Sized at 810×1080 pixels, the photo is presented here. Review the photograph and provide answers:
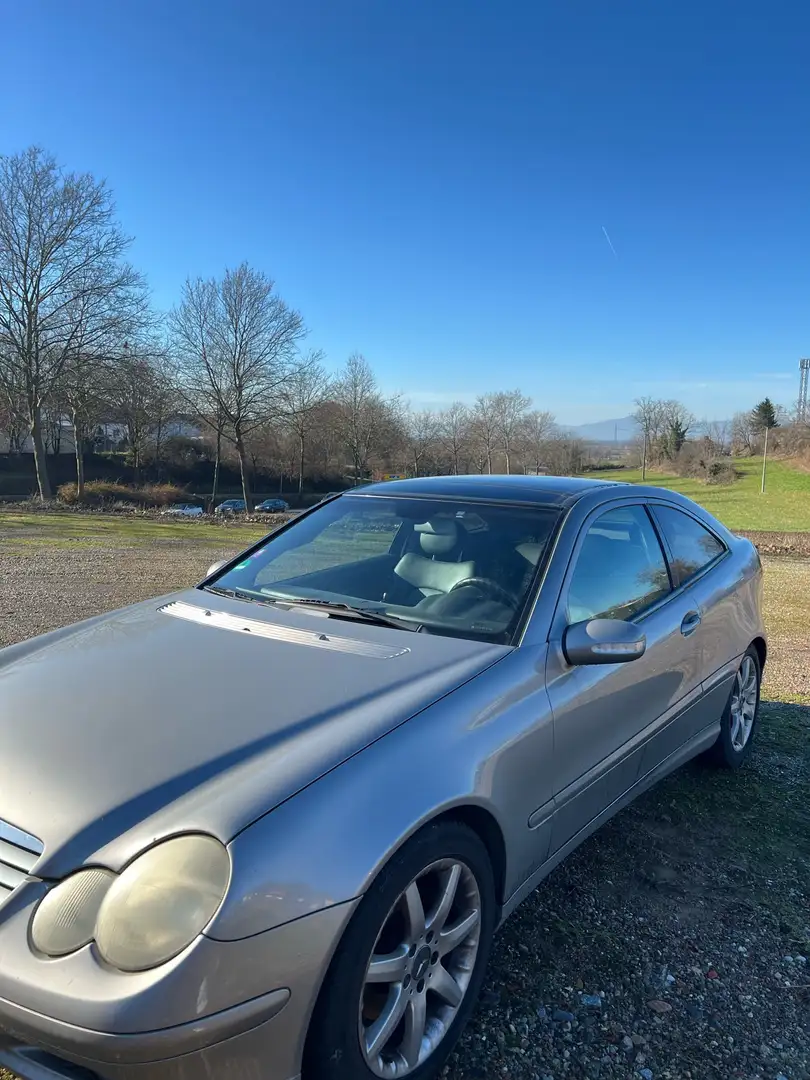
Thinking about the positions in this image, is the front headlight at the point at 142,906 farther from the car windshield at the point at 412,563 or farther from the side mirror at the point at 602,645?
the side mirror at the point at 602,645

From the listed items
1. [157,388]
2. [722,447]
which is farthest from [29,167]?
[722,447]

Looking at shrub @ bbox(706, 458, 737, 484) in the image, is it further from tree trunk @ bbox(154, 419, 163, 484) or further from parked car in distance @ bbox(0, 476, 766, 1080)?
parked car in distance @ bbox(0, 476, 766, 1080)

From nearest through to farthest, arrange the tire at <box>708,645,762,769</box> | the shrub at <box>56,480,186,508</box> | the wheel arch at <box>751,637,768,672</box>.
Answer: the tire at <box>708,645,762,769</box>, the wheel arch at <box>751,637,768,672</box>, the shrub at <box>56,480,186,508</box>

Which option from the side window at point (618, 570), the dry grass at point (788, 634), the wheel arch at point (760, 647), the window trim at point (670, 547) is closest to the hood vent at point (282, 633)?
the side window at point (618, 570)

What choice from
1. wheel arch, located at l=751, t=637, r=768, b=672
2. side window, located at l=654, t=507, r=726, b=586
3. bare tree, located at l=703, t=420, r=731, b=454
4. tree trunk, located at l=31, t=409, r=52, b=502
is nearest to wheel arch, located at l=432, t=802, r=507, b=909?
side window, located at l=654, t=507, r=726, b=586

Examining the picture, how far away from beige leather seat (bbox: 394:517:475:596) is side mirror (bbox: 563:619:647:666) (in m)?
0.61

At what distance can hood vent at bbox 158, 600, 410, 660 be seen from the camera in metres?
2.45

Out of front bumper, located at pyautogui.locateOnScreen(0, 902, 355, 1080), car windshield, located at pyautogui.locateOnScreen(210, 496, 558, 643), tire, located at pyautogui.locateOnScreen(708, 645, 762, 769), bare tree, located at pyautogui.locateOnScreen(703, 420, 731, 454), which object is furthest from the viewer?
bare tree, located at pyautogui.locateOnScreen(703, 420, 731, 454)

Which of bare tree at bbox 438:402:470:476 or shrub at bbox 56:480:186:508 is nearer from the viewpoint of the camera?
shrub at bbox 56:480:186:508

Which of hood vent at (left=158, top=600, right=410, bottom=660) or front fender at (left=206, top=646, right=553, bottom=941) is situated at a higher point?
hood vent at (left=158, top=600, right=410, bottom=660)

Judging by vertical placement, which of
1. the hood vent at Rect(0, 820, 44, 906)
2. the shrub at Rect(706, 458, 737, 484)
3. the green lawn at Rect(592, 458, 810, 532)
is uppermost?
the hood vent at Rect(0, 820, 44, 906)

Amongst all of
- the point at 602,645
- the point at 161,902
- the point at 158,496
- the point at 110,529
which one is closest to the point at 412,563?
the point at 602,645

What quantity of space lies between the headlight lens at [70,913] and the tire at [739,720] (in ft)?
10.8

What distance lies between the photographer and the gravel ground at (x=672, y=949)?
213 centimetres
